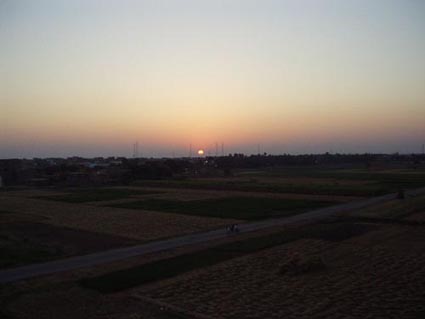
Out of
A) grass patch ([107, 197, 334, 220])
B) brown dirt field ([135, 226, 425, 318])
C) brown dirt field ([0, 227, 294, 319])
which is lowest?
brown dirt field ([0, 227, 294, 319])

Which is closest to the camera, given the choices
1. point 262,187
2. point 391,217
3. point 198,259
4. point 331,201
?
point 198,259

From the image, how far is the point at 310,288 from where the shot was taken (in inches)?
725

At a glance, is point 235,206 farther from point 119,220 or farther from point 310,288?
point 310,288

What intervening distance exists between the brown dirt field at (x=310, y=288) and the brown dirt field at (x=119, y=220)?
33.9 ft

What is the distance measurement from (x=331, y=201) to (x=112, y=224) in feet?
86.3

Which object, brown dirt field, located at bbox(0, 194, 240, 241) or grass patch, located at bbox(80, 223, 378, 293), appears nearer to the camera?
grass patch, located at bbox(80, 223, 378, 293)

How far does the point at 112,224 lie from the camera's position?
3700 centimetres

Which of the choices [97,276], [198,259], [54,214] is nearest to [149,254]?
[198,259]

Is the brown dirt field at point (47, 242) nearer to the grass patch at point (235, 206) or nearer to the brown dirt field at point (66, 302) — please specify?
the brown dirt field at point (66, 302)

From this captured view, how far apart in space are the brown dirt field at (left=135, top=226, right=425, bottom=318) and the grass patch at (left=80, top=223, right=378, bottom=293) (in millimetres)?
927

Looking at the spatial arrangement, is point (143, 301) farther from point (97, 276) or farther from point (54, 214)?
point (54, 214)

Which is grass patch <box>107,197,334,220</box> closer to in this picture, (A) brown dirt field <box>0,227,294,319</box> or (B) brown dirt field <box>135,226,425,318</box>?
(B) brown dirt field <box>135,226,425,318</box>

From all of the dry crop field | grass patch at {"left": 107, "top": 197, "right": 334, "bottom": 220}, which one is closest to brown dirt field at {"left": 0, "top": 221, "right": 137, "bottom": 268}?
the dry crop field

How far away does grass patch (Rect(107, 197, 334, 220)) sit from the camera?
42.9 m
